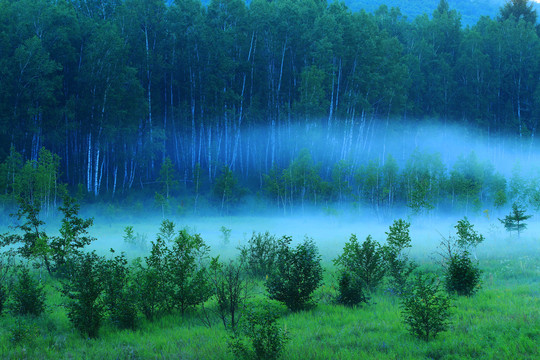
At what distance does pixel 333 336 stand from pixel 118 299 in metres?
4.83

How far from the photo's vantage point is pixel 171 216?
3597 centimetres

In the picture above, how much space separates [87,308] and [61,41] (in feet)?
114

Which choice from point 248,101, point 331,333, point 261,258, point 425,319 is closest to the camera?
point 425,319

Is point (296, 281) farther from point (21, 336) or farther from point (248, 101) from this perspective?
point (248, 101)

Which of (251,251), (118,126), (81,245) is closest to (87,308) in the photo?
(81,245)

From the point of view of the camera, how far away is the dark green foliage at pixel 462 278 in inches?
Result: 480

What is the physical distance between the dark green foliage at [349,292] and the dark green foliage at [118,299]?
4979 millimetres

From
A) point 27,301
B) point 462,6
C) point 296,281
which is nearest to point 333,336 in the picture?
point 296,281

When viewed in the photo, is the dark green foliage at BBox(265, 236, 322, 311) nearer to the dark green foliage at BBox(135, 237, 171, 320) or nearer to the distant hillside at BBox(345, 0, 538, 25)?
the dark green foliage at BBox(135, 237, 171, 320)

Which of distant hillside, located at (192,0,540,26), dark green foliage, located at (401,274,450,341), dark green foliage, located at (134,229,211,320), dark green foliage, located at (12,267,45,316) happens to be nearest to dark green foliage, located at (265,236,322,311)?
dark green foliage, located at (134,229,211,320)

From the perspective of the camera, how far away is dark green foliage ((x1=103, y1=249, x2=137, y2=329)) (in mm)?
10086

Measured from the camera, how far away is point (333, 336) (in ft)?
29.2

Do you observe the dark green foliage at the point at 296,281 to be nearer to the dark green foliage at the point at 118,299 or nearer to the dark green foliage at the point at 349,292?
the dark green foliage at the point at 349,292

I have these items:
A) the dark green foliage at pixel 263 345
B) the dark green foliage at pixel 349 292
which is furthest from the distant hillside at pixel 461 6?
the dark green foliage at pixel 263 345
